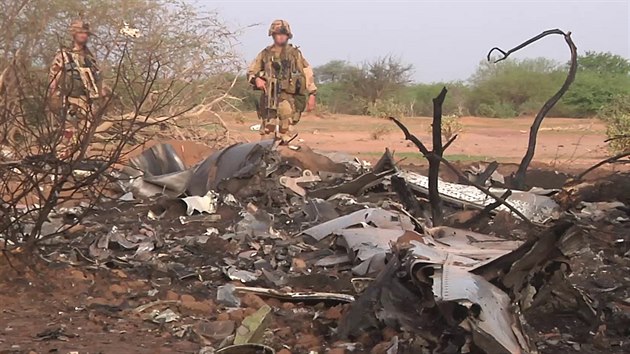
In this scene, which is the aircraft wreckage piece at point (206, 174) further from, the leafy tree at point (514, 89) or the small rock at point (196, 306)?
the leafy tree at point (514, 89)

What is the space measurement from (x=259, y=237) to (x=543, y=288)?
2.89m

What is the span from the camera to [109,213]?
24.4 feet

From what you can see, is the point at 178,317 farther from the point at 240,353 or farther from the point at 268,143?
the point at 268,143

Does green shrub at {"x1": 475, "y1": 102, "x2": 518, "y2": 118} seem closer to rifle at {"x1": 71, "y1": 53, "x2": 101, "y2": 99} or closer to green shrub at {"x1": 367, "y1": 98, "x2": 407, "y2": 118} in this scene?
green shrub at {"x1": 367, "y1": 98, "x2": 407, "y2": 118}

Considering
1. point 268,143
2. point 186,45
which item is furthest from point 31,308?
point 186,45

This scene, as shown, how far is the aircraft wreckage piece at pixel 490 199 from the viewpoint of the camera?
657 cm

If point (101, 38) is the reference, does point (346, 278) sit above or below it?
below

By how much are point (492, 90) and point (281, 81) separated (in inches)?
1115

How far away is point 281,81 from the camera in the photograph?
11281 mm

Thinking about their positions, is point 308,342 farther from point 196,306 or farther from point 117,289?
point 117,289

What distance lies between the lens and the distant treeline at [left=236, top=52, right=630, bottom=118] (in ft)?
107

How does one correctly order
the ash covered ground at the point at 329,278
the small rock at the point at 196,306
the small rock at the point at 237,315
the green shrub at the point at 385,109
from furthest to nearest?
the green shrub at the point at 385,109 → the small rock at the point at 196,306 → the small rock at the point at 237,315 → the ash covered ground at the point at 329,278

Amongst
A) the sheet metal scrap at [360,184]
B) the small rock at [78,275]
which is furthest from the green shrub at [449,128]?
the small rock at [78,275]

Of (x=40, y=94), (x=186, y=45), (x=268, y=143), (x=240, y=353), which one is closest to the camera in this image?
(x=240, y=353)
